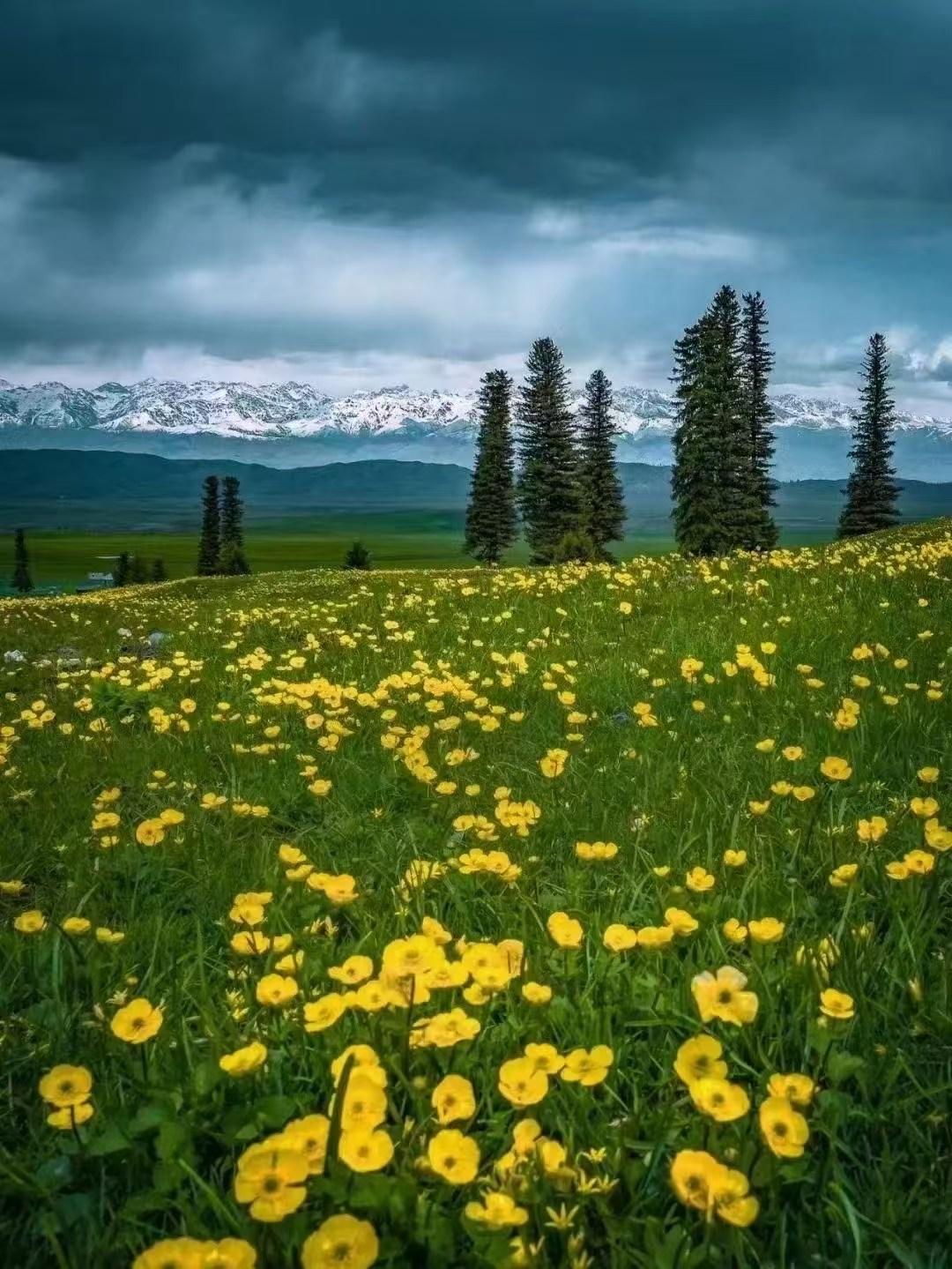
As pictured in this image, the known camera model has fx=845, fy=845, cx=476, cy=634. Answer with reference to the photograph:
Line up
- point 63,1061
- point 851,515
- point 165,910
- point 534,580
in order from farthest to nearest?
point 851,515 < point 534,580 < point 165,910 < point 63,1061

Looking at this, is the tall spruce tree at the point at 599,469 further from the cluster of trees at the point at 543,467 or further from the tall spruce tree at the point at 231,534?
the tall spruce tree at the point at 231,534

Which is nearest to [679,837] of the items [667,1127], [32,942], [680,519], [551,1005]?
[551,1005]

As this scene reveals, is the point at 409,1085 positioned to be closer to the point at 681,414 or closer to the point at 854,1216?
the point at 854,1216

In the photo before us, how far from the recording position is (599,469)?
72562 mm

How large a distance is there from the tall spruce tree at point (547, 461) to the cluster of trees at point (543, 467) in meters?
0.07

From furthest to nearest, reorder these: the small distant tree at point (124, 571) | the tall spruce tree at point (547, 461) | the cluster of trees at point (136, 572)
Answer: the small distant tree at point (124, 571), the cluster of trees at point (136, 572), the tall spruce tree at point (547, 461)

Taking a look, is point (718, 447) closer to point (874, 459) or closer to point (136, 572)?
point (874, 459)

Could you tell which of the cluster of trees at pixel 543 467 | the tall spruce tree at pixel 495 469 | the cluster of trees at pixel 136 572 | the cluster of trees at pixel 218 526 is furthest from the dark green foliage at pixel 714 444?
the cluster of trees at pixel 136 572

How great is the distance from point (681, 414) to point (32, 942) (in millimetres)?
60094

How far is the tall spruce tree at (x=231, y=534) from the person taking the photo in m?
95.2

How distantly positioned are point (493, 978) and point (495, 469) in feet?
236

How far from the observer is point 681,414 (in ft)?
193

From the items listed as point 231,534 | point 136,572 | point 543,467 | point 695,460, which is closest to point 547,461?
point 543,467

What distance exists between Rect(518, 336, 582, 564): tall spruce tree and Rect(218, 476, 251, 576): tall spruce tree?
40106 millimetres
